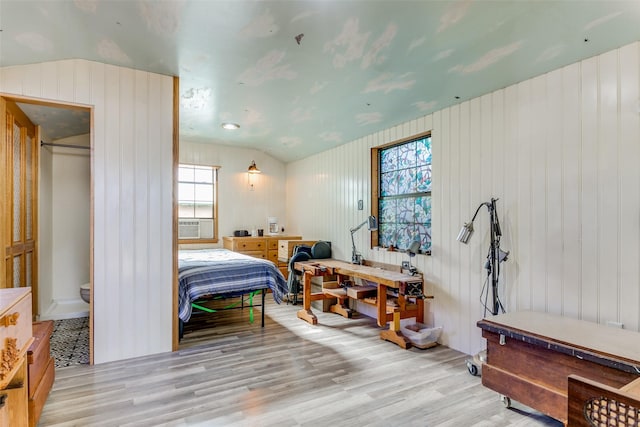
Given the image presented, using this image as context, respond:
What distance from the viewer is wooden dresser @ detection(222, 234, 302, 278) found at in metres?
5.68

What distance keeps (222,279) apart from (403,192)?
229 centimetres

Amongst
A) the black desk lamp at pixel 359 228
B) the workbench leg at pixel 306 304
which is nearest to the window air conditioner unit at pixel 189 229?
the workbench leg at pixel 306 304

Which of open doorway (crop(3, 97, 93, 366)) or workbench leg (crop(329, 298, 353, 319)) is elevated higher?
open doorway (crop(3, 97, 93, 366))

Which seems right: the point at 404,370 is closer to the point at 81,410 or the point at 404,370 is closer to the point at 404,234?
the point at 404,234

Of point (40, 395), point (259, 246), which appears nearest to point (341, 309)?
point (259, 246)

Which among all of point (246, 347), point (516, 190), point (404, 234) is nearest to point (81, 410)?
point (246, 347)

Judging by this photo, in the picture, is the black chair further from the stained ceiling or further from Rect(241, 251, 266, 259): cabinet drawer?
the stained ceiling

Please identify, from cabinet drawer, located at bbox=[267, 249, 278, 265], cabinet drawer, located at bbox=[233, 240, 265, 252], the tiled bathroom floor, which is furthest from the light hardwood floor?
cabinet drawer, located at bbox=[267, 249, 278, 265]

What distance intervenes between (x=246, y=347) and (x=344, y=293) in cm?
146

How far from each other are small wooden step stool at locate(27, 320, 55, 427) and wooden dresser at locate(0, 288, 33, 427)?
0.25 m

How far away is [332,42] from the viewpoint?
254 centimetres

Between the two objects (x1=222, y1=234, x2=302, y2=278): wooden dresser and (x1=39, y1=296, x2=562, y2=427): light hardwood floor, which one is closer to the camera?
(x1=39, y1=296, x2=562, y2=427): light hardwood floor

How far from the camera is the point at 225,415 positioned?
86.0 inches

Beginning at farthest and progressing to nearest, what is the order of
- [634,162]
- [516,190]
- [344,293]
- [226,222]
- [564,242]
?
[226,222] < [344,293] < [516,190] < [564,242] < [634,162]
